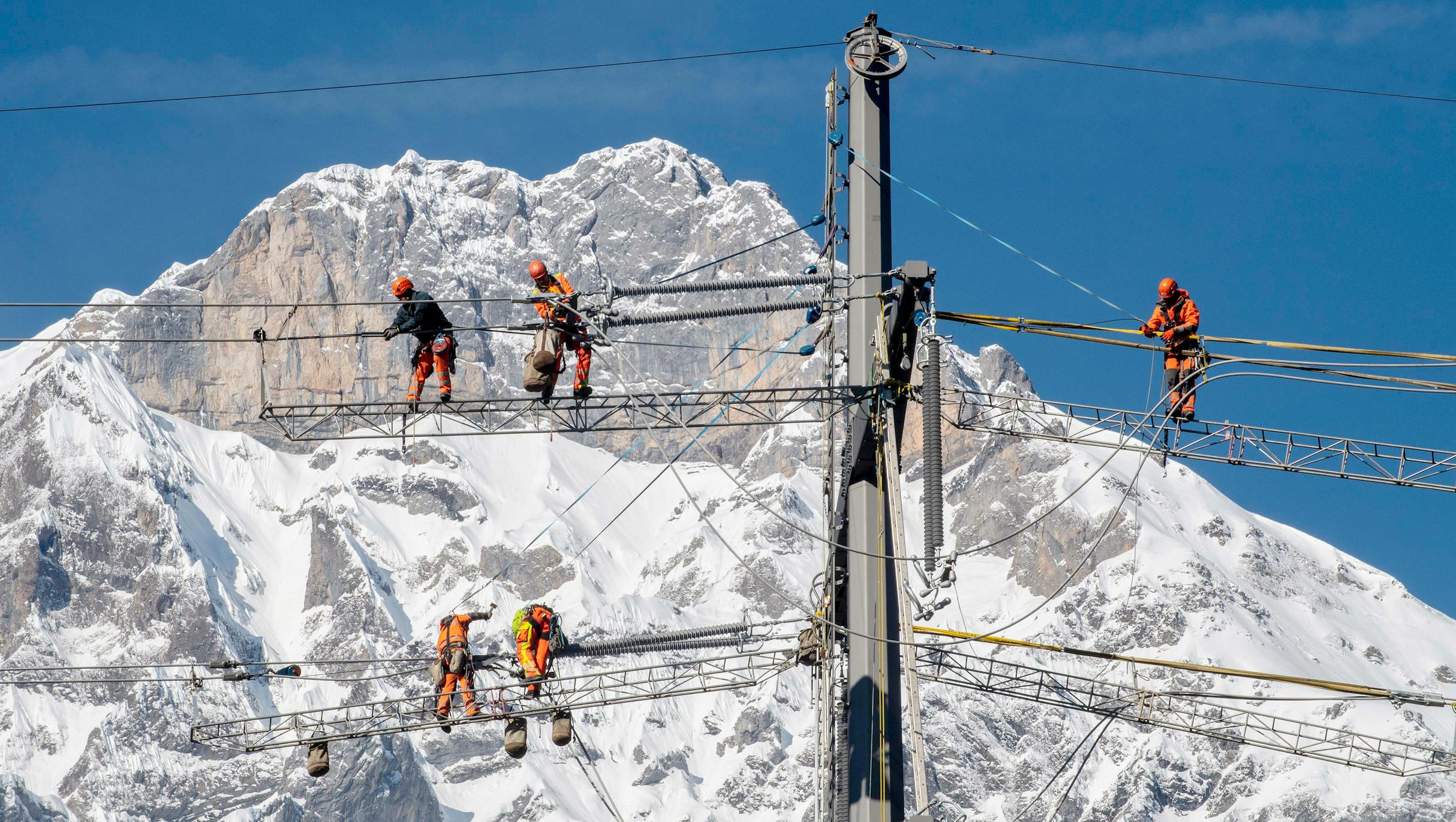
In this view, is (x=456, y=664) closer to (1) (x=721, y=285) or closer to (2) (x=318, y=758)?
(2) (x=318, y=758)

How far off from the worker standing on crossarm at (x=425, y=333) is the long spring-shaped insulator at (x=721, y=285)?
2.88 meters

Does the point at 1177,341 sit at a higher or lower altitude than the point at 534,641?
higher

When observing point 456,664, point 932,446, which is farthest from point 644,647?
point 932,446

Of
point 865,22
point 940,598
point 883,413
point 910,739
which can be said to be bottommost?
point 910,739

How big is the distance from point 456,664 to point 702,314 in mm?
9454

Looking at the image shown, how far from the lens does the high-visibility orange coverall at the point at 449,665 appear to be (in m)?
35.2

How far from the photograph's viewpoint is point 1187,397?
29.6 meters

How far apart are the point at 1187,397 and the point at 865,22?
23.8 ft

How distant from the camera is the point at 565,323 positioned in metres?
29.0

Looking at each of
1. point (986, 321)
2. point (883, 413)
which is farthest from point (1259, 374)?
point (883, 413)

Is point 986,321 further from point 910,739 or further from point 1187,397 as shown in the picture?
point 910,739

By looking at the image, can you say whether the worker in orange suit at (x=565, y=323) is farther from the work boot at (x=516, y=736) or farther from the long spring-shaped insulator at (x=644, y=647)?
the work boot at (x=516, y=736)

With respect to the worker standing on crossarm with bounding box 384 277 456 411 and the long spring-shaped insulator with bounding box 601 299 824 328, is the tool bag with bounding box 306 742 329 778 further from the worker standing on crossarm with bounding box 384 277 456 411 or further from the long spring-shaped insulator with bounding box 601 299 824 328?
the long spring-shaped insulator with bounding box 601 299 824 328

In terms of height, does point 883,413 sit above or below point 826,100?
below
